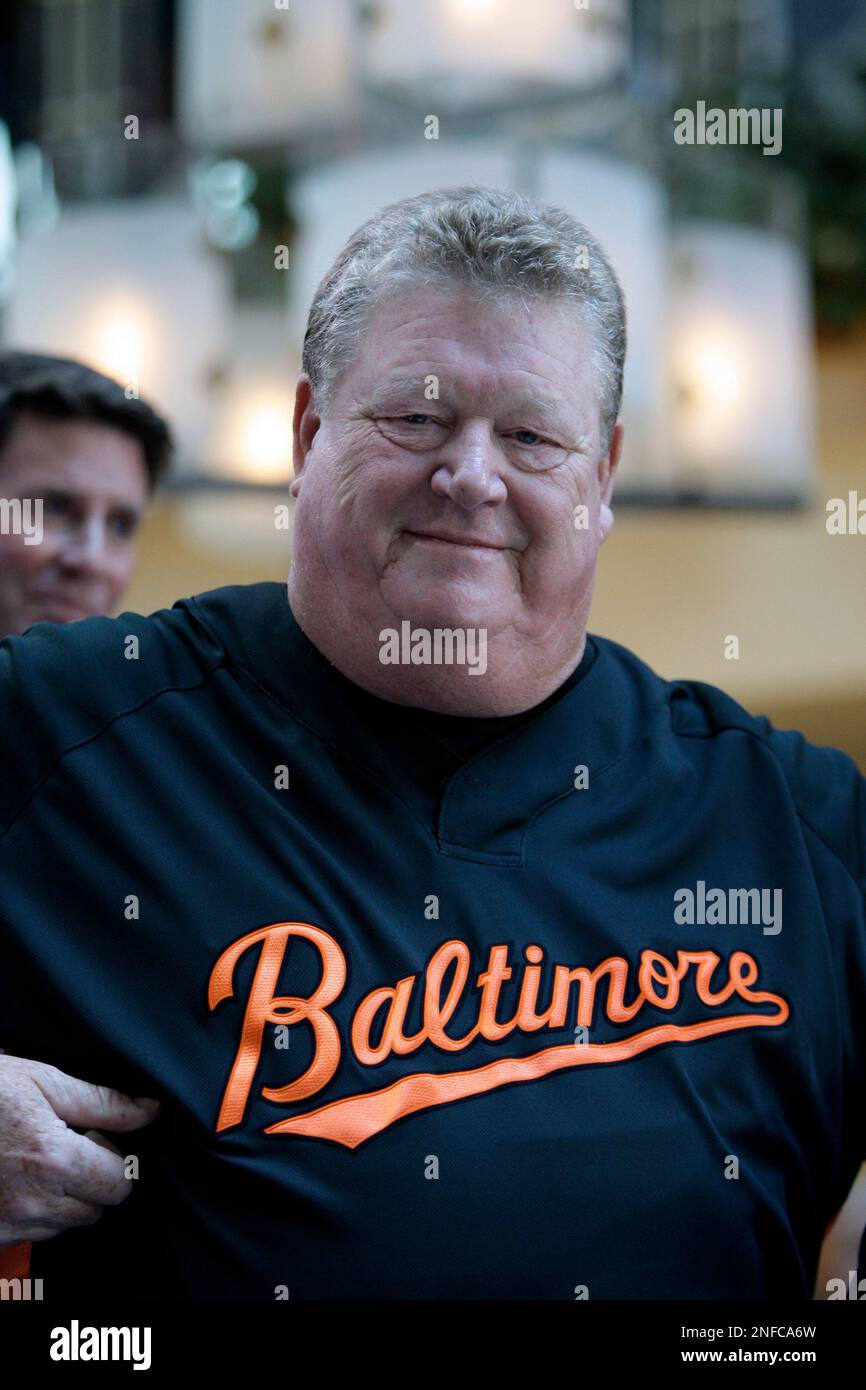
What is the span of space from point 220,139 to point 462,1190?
71.8 inches

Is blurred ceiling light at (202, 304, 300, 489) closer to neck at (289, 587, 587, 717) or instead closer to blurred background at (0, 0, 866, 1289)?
blurred background at (0, 0, 866, 1289)

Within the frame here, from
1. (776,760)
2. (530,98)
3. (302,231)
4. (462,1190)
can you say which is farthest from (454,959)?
(302,231)

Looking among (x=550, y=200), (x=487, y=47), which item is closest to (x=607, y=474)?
(x=550, y=200)

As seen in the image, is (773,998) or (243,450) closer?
(773,998)

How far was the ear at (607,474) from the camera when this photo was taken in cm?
146

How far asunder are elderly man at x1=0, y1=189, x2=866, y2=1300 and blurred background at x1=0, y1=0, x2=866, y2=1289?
32 cm

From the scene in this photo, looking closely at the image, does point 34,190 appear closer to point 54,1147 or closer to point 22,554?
point 22,554

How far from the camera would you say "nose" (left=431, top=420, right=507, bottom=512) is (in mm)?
1273

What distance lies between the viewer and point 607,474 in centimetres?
149

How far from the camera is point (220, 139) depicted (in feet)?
8.10

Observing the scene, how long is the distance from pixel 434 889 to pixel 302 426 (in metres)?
0.46

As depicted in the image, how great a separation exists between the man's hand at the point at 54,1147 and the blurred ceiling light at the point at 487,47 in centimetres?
141
